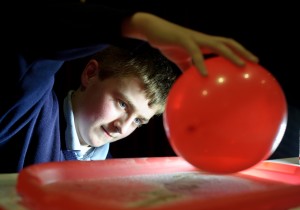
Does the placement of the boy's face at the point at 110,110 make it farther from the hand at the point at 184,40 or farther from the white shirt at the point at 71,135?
the hand at the point at 184,40

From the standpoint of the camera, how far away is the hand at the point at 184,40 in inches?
23.1

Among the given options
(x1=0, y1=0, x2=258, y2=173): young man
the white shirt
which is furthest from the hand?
the white shirt

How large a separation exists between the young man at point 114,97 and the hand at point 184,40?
1.63 feet

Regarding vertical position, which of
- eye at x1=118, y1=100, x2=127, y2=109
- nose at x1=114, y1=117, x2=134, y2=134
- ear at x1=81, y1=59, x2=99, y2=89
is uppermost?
ear at x1=81, y1=59, x2=99, y2=89

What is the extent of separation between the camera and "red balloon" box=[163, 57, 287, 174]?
562mm

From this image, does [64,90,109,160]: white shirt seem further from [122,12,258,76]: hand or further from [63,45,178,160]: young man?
[122,12,258,76]: hand

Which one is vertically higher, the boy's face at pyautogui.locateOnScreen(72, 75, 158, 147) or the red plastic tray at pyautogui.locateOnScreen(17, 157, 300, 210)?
the boy's face at pyautogui.locateOnScreen(72, 75, 158, 147)

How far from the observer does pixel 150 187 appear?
65cm

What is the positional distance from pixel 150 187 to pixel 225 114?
184 mm

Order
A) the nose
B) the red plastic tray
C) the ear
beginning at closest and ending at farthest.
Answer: the red plastic tray, the nose, the ear

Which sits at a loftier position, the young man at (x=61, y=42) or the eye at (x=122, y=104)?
the young man at (x=61, y=42)

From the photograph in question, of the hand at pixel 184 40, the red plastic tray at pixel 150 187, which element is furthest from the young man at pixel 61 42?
the red plastic tray at pixel 150 187

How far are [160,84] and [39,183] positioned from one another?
0.62m

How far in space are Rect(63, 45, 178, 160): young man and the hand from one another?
0.50 metres
